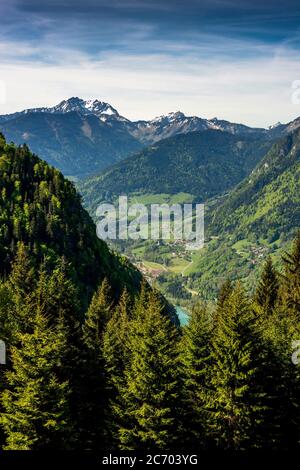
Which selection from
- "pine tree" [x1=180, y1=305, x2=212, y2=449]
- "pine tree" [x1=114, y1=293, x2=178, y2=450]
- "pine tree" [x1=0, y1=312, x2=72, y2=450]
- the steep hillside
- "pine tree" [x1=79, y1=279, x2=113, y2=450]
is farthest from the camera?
the steep hillside

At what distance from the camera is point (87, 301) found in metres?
156

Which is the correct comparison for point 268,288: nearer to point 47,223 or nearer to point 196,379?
point 196,379

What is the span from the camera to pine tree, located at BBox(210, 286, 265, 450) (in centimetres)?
4631

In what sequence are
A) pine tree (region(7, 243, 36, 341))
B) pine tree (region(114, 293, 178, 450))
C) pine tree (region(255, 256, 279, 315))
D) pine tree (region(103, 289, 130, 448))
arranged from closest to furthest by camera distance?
pine tree (region(114, 293, 178, 450))
pine tree (region(103, 289, 130, 448))
pine tree (region(7, 243, 36, 341))
pine tree (region(255, 256, 279, 315))

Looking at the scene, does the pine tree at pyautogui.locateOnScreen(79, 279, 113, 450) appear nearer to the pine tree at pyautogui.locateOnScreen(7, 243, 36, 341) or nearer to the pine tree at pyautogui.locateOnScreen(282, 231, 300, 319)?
the pine tree at pyautogui.locateOnScreen(7, 243, 36, 341)

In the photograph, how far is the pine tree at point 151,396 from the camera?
151 feet

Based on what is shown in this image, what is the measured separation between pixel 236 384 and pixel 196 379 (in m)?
6.73

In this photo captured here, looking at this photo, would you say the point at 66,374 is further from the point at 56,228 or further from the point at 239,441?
the point at 56,228

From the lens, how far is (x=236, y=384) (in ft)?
154

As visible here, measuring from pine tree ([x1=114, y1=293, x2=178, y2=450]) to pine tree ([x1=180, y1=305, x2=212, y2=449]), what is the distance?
207cm

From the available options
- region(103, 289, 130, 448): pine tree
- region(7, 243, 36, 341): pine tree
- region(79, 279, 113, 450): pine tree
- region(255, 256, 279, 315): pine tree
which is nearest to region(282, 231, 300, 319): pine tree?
region(255, 256, 279, 315): pine tree

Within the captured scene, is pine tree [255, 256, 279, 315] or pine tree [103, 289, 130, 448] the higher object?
pine tree [255, 256, 279, 315]

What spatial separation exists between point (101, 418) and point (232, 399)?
14.7m
